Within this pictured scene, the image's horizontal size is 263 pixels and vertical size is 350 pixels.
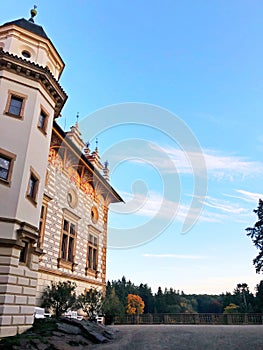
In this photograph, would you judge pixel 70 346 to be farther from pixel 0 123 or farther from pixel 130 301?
pixel 130 301

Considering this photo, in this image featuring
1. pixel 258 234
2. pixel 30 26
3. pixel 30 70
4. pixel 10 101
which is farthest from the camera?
pixel 258 234

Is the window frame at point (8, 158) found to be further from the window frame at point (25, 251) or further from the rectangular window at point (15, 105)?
the window frame at point (25, 251)

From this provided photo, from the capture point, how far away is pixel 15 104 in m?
12.0

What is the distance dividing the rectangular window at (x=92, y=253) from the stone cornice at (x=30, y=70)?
10.6m

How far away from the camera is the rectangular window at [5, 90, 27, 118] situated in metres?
11.8

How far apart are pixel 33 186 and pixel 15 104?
3208 mm

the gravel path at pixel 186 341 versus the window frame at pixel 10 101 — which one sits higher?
the window frame at pixel 10 101

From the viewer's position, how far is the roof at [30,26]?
44.2ft

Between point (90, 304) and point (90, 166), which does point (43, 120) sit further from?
point (90, 304)

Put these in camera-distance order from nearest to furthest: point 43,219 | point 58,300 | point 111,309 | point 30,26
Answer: point 58,300
point 30,26
point 43,219
point 111,309

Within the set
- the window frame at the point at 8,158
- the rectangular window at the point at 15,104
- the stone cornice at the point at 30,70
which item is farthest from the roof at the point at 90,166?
the window frame at the point at 8,158

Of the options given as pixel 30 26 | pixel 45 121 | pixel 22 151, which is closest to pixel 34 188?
pixel 22 151

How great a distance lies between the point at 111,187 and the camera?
23656mm

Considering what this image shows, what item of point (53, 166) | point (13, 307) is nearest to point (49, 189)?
point (53, 166)
